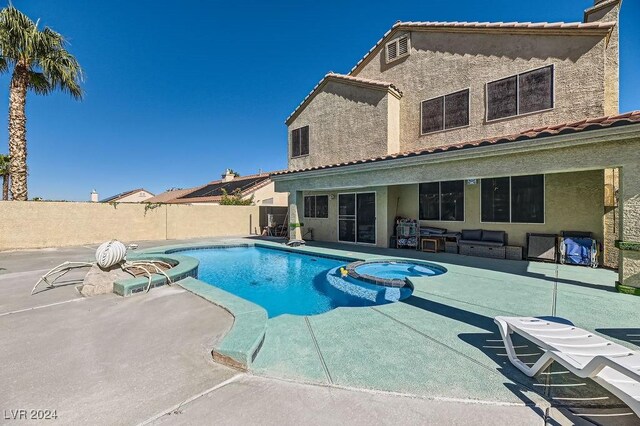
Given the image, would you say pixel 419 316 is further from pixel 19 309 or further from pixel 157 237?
pixel 157 237

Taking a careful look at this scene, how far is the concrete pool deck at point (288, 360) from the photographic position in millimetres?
2580

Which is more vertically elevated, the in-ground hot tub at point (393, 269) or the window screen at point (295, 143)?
the window screen at point (295, 143)

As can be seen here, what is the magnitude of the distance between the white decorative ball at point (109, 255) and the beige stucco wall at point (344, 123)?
10.6 metres

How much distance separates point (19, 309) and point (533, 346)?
8666mm

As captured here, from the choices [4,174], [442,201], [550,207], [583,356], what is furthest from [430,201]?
[4,174]

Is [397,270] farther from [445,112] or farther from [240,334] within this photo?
[445,112]

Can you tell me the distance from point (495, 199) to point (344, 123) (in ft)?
25.9

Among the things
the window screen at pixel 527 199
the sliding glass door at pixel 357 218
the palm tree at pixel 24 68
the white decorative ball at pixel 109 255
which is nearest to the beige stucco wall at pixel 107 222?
the palm tree at pixel 24 68

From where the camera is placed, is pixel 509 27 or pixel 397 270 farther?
pixel 509 27

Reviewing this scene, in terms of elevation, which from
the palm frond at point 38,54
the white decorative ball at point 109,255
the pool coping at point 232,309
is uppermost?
the palm frond at point 38,54

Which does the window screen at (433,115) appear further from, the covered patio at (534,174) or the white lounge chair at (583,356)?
the white lounge chair at (583,356)

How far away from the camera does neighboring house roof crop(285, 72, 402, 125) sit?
12.8 metres

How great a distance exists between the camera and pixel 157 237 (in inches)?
715

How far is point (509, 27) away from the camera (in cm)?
1023
